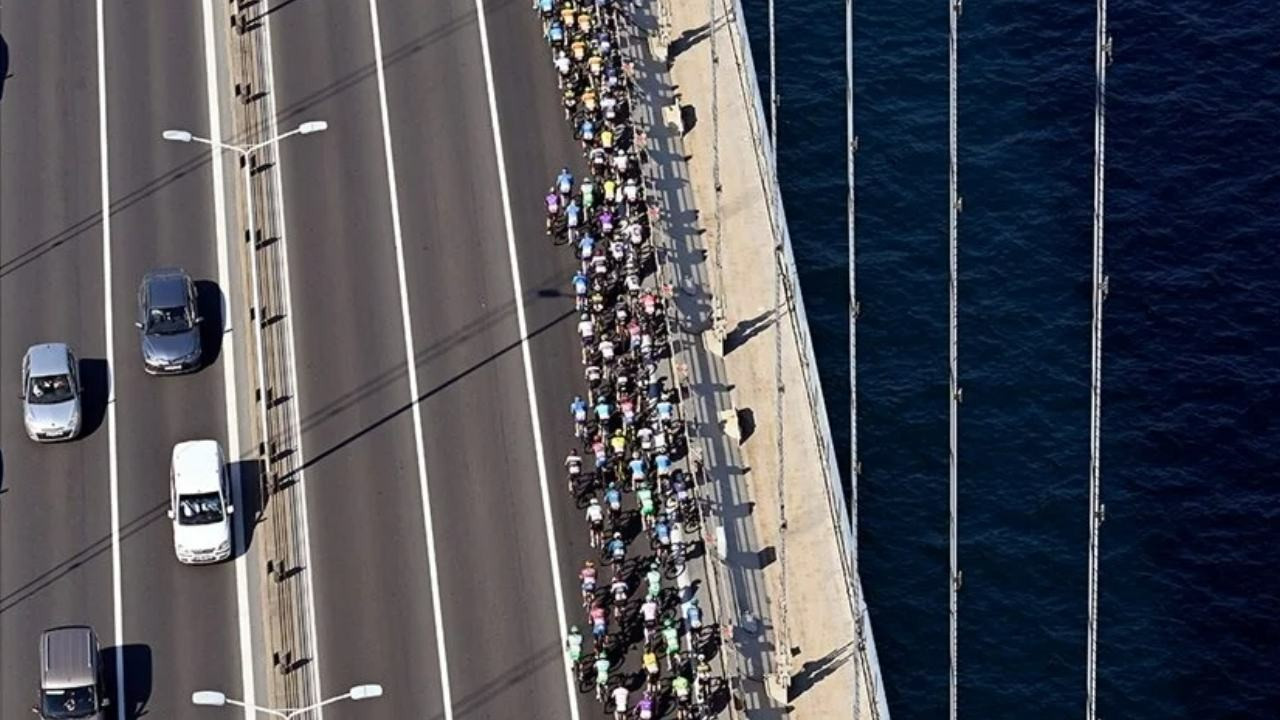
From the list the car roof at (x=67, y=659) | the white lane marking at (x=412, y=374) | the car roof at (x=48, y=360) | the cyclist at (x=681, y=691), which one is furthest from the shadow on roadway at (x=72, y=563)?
the cyclist at (x=681, y=691)

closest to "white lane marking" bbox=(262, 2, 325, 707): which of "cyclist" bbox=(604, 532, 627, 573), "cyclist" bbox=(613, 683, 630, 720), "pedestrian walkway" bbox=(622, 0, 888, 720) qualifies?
"cyclist" bbox=(613, 683, 630, 720)

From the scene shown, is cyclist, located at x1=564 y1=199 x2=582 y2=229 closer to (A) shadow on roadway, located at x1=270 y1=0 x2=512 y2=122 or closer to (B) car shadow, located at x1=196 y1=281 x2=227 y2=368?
(A) shadow on roadway, located at x1=270 y1=0 x2=512 y2=122

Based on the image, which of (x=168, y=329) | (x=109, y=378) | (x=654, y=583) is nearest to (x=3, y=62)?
(x=168, y=329)

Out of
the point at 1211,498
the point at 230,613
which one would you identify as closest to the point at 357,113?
the point at 230,613

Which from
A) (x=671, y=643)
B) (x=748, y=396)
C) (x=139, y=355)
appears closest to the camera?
(x=671, y=643)

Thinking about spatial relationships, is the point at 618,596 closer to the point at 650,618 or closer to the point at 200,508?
the point at 650,618
